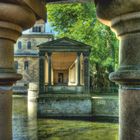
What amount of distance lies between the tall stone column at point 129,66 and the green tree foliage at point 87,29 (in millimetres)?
25653

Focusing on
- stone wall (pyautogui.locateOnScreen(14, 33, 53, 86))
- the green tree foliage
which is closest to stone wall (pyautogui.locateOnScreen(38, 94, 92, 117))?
the green tree foliage

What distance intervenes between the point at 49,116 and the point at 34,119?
1367 mm

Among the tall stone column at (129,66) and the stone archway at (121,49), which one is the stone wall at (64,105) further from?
the tall stone column at (129,66)

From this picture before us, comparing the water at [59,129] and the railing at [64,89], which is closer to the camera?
the water at [59,129]

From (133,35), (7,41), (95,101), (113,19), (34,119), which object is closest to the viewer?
(133,35)

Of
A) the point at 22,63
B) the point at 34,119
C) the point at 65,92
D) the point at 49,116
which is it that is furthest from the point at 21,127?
the point at 22,63

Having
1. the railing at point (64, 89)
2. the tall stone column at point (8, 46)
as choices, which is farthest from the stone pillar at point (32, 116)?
the tall stone column at point (8, 46)

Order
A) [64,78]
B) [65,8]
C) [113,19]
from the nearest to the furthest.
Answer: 1. [113,19]
2. [65,8]
3. [64,78]

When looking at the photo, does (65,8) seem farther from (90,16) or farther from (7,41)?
(7,41)

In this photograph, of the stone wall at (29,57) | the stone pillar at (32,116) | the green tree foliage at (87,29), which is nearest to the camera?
the stone pillar at (32,116)

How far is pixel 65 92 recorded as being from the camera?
72.6 ft

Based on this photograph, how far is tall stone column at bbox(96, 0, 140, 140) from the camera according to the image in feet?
4.99

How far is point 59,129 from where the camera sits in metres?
16.2

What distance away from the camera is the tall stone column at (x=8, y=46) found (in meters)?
1.71
